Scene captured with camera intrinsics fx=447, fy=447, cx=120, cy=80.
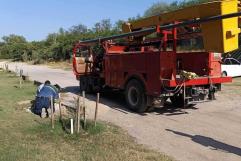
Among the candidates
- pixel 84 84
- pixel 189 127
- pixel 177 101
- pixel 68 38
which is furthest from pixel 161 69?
pixel 68 38

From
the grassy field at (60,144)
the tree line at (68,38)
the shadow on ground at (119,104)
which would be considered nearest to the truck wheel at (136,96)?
the shadow on ground at (119,104)

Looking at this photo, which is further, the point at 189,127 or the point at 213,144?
the point at 189,127

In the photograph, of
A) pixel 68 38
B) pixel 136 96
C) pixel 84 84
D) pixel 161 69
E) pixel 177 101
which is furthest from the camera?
pixel 68 38

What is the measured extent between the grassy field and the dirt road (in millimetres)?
515

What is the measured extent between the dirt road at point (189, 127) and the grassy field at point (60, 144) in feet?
1.69

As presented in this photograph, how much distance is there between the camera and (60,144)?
897 cm

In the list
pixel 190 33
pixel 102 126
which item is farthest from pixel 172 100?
pixel 102 126

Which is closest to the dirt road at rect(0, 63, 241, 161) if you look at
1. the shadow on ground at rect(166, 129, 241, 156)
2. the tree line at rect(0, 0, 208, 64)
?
the shadow on ground at rect(166, 129, 241, 156)

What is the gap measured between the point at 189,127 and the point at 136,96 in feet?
9.88

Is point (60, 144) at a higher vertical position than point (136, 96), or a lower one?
lower

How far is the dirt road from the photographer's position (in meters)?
8.66

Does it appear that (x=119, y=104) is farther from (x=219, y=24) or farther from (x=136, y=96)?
(x=219, y=24)

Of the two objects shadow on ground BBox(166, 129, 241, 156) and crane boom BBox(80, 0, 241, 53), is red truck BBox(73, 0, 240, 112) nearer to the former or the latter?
crane boom BBox(80, 0, 241, 53)

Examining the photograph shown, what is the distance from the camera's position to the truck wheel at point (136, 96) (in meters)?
13.1
